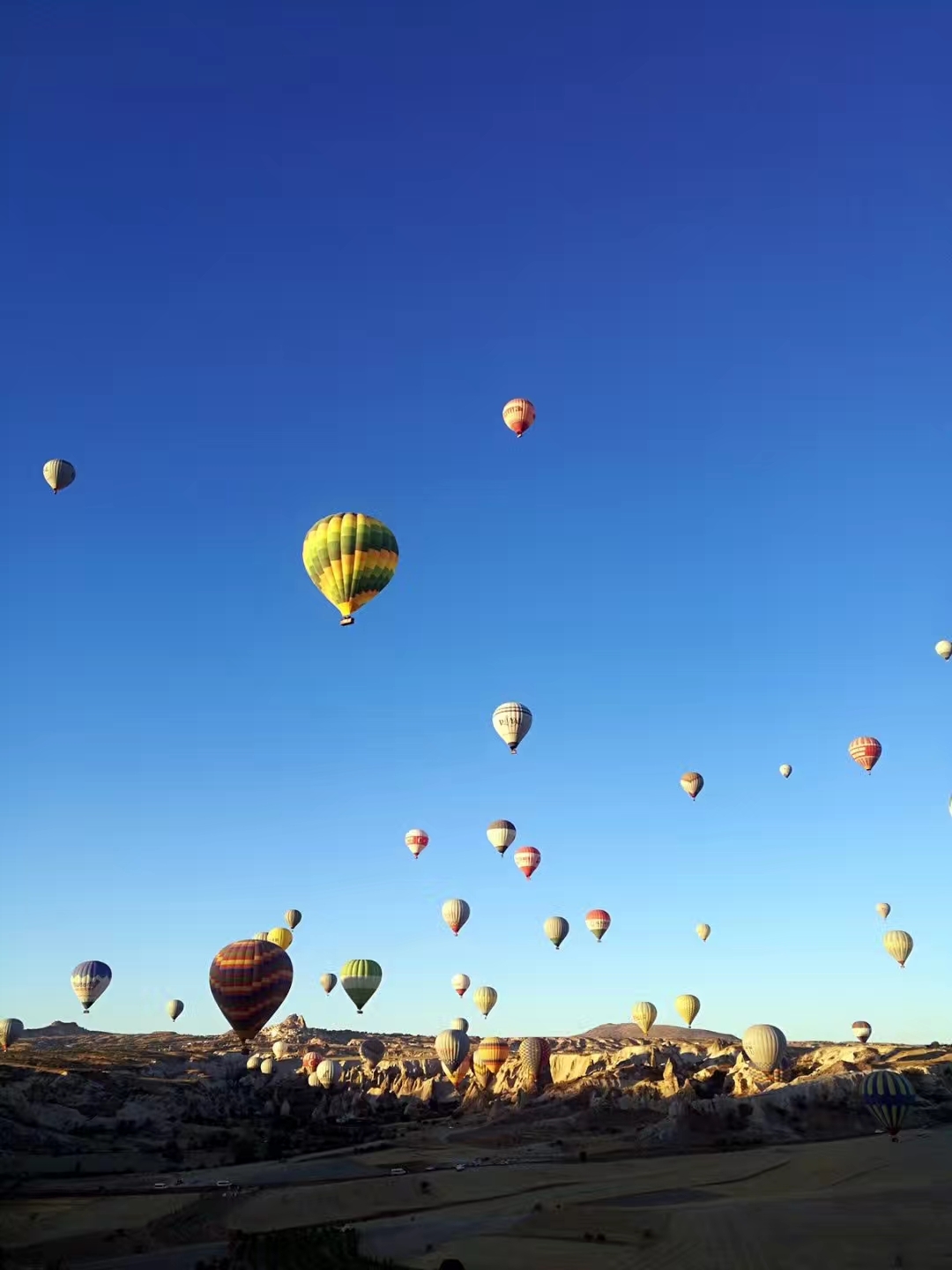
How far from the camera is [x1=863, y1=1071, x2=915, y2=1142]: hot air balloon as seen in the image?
188 feet

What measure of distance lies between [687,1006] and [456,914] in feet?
121

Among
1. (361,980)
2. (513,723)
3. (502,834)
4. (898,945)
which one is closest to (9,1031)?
(361,980)

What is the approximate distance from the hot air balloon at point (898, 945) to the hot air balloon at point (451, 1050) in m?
53.4

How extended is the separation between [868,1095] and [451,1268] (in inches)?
1358

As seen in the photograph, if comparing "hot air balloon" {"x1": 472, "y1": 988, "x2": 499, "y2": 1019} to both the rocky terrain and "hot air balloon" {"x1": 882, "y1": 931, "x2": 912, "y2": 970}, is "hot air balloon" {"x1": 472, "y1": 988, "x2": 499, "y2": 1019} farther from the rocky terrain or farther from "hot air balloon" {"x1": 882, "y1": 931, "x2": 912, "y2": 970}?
"hot air balloon" {"x1": 882, "y1": 931, "x2": 912, "y2": 970}

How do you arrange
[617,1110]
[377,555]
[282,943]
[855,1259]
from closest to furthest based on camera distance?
[855,1259] < [377,555] < [617,1110] < [282,943]

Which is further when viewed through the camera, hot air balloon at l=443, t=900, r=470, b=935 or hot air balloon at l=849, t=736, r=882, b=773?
hot air balloon at l=443, t=900, r=470, b=935

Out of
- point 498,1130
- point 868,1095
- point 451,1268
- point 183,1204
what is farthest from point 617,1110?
point 451,1268

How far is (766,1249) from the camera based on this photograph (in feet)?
A: 124

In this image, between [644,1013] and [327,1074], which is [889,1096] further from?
[327,1074]

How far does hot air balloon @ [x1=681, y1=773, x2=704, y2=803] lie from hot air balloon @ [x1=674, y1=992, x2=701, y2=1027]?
45210 millimetres

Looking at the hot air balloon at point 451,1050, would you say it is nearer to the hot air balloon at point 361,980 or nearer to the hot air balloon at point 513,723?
the hot air balloon at point 361,980

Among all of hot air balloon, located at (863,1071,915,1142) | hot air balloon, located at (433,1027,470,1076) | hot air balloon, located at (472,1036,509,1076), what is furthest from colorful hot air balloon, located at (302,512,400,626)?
hot air balloon, located at (433,1027,470,1076)

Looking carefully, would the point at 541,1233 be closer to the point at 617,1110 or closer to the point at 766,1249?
the point at 766,1249
